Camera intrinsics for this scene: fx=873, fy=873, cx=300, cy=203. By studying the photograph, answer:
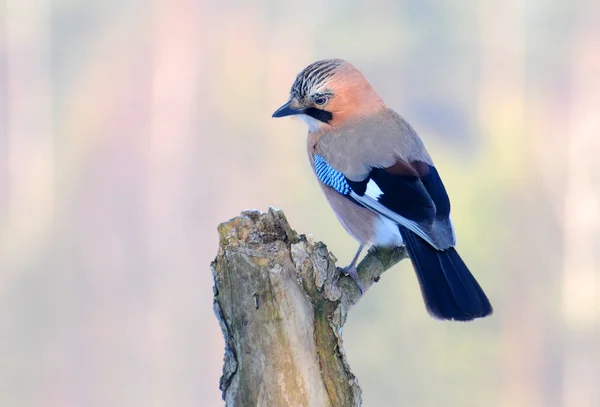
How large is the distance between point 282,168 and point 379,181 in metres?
5.38

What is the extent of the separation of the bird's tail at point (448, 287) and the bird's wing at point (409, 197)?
0.05 meters

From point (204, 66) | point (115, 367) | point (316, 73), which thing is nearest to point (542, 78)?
point (204, 66)

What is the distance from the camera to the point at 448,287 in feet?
8.84

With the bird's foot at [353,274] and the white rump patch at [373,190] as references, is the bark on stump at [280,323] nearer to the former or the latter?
the bird's foot at [353,274]

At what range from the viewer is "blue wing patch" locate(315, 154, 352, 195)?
3.22 m

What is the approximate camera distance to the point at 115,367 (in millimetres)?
8305

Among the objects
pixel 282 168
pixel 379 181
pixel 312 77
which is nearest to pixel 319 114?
pixel 312 77

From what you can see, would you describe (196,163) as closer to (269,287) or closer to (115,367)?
(115,367)

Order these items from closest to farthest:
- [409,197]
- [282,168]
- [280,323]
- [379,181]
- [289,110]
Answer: [280,323], [409,197], [379,181], [289,110], [282,168]

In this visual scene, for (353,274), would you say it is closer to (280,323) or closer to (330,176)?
(280,323)

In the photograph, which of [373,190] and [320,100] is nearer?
[373,190]

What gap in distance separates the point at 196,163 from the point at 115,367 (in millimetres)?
2318

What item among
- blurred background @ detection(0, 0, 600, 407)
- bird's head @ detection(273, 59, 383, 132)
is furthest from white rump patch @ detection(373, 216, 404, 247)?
blurred background @ detection(0, 0, 600, 407)

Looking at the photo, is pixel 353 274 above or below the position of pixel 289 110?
below
